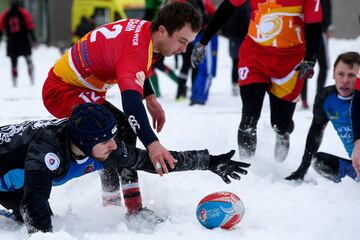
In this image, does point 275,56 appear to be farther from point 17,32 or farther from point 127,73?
point 17,32

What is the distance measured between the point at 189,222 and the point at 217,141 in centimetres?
227

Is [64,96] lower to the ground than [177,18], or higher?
lower

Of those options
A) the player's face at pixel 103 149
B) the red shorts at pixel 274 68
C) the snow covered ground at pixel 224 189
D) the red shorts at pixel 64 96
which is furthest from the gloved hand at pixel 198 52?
the player's face at pixel 103 149

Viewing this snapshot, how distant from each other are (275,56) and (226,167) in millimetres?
1713

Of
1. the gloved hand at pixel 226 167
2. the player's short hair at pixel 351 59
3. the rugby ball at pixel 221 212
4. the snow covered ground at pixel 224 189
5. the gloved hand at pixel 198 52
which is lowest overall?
the snow covered ground at pixel 224 189

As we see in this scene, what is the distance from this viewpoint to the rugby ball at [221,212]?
378 centimetres

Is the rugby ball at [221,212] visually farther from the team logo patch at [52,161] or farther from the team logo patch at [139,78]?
the team logo patch at [52,161]

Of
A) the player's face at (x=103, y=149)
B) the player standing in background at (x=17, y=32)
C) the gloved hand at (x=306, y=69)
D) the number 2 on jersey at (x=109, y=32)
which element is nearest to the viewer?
the player's face at (x=103, y=149)

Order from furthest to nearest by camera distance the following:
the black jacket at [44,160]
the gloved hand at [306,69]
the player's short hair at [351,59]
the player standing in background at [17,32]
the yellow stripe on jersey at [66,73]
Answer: the player standing in background at [17,32] → the gloved hand at [306,69] → the player's short hair at [351,59] → the yellow stripe on jersey at [66,73] → the black jacket at [44,160]

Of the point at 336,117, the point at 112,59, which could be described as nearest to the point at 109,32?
the point at 112,59

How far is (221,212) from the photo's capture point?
379 centimetres

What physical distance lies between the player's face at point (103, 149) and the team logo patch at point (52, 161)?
0.22 meters

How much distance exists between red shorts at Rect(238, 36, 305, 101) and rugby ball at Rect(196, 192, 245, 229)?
162 cm

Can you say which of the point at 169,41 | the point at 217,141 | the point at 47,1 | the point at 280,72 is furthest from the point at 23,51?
the point at 47,1
